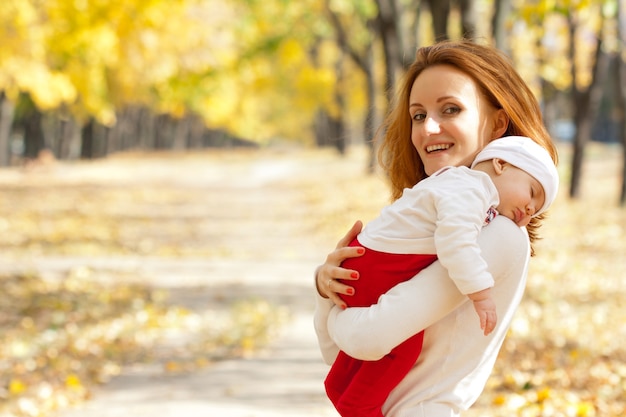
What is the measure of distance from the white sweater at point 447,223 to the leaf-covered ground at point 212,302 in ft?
11.3

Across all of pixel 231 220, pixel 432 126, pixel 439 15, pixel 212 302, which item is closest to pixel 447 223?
pixel 432 126

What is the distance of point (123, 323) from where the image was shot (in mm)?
8766

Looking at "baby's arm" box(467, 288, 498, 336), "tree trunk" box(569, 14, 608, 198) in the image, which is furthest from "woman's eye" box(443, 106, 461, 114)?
"tree trunk" box(569, 14, 608, 198)

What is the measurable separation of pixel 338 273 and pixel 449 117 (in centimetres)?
51

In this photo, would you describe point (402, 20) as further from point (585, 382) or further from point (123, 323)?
point (585, 382)

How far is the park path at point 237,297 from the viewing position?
600 centimetres

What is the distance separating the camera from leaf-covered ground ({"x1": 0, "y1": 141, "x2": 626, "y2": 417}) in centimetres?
629

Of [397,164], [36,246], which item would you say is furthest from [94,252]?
[397,164]

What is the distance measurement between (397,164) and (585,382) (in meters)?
4.03

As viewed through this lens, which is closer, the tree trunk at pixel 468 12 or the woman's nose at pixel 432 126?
the woman's nose at pixel 432 126

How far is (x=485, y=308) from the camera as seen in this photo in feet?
7.02

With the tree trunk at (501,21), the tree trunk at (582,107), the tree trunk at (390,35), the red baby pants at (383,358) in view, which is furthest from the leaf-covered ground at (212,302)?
the red baby pants at (383,358)

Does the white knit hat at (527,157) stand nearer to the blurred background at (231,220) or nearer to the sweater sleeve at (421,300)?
the sweater sleeve at (421,300)

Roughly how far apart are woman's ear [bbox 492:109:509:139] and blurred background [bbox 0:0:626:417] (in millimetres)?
782
